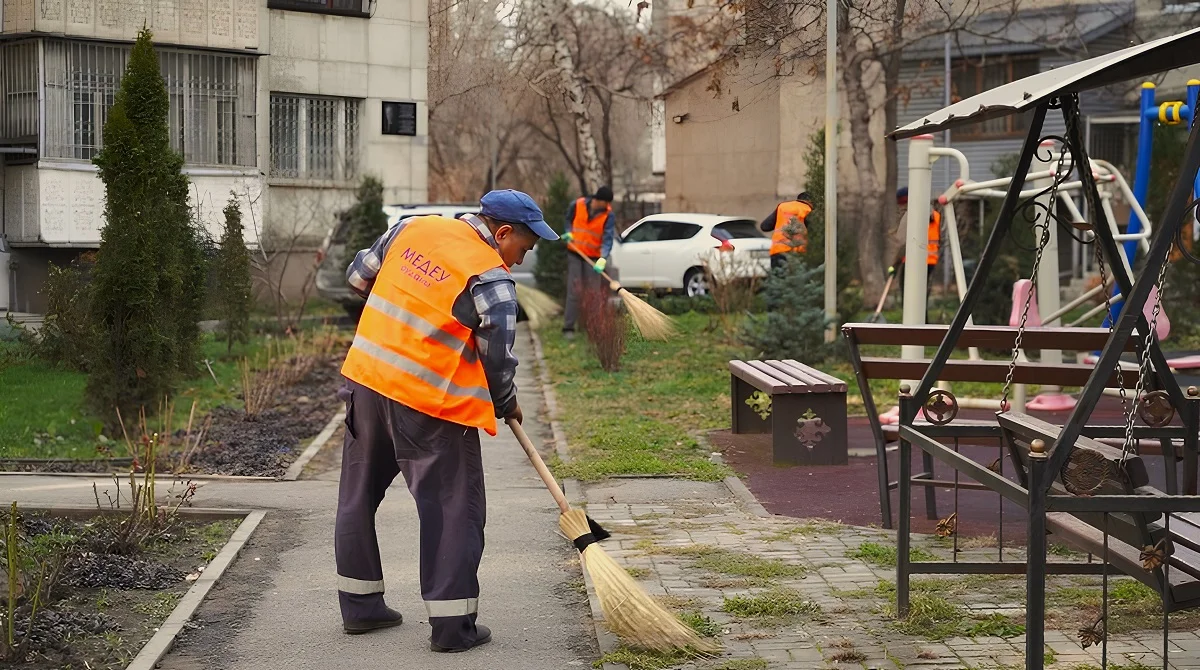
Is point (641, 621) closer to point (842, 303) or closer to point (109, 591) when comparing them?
point (109, 591)

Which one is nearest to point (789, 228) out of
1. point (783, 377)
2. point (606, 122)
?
point (783, 377)

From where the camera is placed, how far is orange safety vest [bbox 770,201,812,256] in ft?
47.4

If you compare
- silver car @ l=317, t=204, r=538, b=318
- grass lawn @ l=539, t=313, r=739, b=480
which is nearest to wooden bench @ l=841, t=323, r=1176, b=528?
grass lawn @ l=539, t=313, r=739, b=480

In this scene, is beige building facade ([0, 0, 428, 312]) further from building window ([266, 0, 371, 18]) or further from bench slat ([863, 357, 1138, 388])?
bench slat ([863, 357, 1138, 388])

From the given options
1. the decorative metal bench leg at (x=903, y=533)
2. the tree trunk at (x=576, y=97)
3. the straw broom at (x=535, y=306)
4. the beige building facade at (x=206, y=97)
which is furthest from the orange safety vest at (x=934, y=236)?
the decorative metal bench leg at (x=903, y=533)

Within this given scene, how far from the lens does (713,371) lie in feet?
46.7

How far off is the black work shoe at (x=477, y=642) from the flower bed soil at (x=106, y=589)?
112cm

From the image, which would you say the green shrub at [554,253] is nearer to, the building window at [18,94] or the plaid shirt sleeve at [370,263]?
the building window at [18,94]

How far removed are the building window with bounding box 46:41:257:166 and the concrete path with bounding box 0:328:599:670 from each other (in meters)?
2.47

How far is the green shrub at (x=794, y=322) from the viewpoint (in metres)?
13.4

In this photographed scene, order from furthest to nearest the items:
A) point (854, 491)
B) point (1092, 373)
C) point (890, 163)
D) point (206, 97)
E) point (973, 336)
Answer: point (890, 163), point (206, 97), point (854, 491), point (973, 336), point (1092, 373)

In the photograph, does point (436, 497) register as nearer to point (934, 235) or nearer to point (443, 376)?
point (443, 376)

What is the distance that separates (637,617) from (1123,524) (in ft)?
5.65

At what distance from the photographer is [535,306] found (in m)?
17.5
